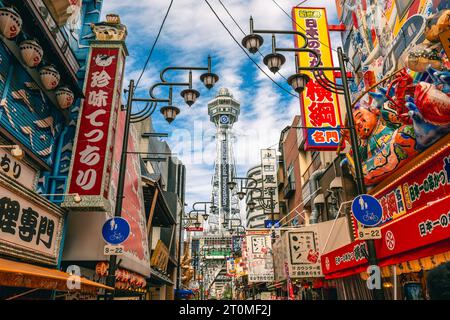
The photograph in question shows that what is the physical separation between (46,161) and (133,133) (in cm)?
624

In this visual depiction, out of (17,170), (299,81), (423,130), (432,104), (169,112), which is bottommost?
(17,170)

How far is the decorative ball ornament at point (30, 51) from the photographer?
339 inches

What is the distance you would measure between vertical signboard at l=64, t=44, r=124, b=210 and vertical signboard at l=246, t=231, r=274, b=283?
16.6 meters

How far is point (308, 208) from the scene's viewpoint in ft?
78.9

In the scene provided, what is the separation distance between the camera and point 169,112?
37.1 feet

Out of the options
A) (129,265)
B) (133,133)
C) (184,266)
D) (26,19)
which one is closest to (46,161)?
(26,19)

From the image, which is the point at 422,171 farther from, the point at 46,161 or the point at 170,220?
the point at 170,220

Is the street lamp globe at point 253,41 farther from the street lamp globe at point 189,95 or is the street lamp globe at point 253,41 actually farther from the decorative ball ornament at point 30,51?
the decorative ball ornament at point 30,51

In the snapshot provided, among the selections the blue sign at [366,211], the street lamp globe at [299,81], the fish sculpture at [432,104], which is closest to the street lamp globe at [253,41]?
the street lamp globe at [299,81]

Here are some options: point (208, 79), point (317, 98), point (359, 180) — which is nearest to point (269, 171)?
point (317, 98)

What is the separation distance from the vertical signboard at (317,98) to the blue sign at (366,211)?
8.11m

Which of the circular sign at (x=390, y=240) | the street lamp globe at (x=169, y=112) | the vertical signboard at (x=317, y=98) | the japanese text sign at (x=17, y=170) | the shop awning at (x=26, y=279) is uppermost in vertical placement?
the vertical signboard at (x=317, y=98)

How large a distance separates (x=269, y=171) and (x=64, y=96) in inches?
999

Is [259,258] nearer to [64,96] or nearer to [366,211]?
[366,211]
